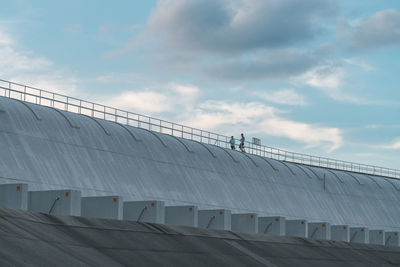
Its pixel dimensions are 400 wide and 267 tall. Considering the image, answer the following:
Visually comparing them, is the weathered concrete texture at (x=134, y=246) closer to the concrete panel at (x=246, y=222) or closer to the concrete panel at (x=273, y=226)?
the concrete panel at (x=246, y=222)

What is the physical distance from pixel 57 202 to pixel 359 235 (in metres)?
28.2

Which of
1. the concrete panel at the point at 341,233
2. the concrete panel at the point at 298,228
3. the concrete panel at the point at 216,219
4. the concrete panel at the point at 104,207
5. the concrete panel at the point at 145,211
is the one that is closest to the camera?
the concrete panel at the point at 104,207

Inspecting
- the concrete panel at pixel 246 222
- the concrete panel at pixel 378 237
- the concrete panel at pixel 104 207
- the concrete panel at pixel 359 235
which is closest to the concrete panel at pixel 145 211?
the concrete panel at pixel 104 207

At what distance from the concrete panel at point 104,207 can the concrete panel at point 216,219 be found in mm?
6985

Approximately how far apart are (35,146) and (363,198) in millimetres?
44700

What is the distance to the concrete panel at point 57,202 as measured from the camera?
30359 mm

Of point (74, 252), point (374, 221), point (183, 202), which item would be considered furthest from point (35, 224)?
point (374, 221)

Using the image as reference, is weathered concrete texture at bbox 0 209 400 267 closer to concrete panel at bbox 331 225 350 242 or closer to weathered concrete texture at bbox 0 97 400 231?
concrete panel at bbox 331 225 350 242

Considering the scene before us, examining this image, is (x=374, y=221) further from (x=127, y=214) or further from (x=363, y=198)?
(x=127, y=214)

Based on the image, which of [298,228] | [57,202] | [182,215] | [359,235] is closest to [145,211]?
[182,215]

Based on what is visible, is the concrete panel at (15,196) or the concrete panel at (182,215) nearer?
the concrete panel at (15,196)

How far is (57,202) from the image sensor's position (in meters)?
30.9

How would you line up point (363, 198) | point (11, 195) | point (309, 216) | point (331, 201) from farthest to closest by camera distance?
1. point (363, 198)
2. point (331, 201)
3. point (309, 216)
4. point (11, 195)

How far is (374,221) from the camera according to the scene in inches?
2899
